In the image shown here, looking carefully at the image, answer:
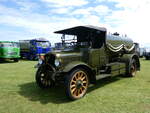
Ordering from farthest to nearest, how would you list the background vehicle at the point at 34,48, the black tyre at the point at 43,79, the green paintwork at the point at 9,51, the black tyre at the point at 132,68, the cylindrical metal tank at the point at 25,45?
the cylindrical metal tank at the point at 25,45, the background vehicle at the point at 34,48, the green paintwork at the point at 9,51, the black tyre at the point at 132,68, the black tyre at the point at 43,79

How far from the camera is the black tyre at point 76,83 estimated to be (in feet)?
13.0

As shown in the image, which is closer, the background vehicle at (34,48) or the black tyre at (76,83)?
the black tyre at (76,83)

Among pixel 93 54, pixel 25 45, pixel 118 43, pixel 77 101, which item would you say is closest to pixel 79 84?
pixel 77 101

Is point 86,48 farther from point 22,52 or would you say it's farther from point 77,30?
point 22,52

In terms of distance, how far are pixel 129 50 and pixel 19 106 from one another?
5.88 m

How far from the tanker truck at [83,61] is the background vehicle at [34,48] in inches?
428

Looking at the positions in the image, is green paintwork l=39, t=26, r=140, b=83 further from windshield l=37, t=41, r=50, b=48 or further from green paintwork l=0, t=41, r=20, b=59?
windshield l=37, t=41, r=50, b=48

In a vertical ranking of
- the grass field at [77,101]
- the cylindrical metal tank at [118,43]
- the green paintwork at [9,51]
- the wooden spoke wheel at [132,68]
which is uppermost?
the cylindrical metal tank at [118,43]

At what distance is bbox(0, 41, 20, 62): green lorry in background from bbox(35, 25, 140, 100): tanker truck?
9642 mm

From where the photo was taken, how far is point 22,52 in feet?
59.4

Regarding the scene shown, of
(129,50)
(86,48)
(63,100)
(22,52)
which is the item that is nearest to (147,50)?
(129,50)

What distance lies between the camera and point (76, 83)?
419 centimetres

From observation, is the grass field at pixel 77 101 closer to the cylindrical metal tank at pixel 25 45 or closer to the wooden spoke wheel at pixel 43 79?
the wooden spoke wheel at pixel 43 79

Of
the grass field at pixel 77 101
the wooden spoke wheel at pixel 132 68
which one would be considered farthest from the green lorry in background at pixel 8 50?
the wooden spoke wheel at pixel 132 68
